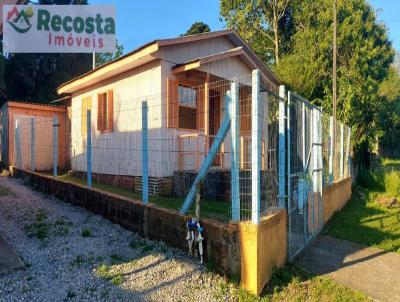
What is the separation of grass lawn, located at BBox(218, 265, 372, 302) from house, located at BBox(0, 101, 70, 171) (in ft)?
32.4

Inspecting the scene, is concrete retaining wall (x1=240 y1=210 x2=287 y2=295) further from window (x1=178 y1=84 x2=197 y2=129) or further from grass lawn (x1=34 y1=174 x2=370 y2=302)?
window (x1=178 y1=84 x2=197 y2=129)

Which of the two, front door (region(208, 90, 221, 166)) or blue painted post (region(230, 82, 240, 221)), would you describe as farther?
front door (region(208, 90, 221, 166))

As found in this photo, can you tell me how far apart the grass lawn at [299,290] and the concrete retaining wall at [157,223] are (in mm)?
357

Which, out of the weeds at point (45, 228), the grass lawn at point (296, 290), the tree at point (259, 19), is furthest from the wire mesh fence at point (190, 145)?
the tree at point (259, 19)

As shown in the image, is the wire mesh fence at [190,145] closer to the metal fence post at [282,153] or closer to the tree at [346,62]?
the metal fence post at [282,153]

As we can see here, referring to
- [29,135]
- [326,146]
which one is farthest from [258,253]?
[29,135]

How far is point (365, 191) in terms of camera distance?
12.6 metres

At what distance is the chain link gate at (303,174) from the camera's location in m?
5.15

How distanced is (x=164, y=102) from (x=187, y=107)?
3.44ft

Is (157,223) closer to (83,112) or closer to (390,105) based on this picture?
(83,112)

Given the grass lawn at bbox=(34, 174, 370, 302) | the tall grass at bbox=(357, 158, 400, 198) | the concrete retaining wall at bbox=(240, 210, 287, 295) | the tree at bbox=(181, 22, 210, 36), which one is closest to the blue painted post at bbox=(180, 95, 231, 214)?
the concrete retaining wall at bbox=(240, 210, 287, 295)

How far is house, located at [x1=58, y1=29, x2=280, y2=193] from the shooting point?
8.59 metres

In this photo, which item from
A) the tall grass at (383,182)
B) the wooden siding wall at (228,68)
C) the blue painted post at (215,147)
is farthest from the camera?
the tall grass at (383,182)

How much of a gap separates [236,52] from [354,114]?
9478mm
